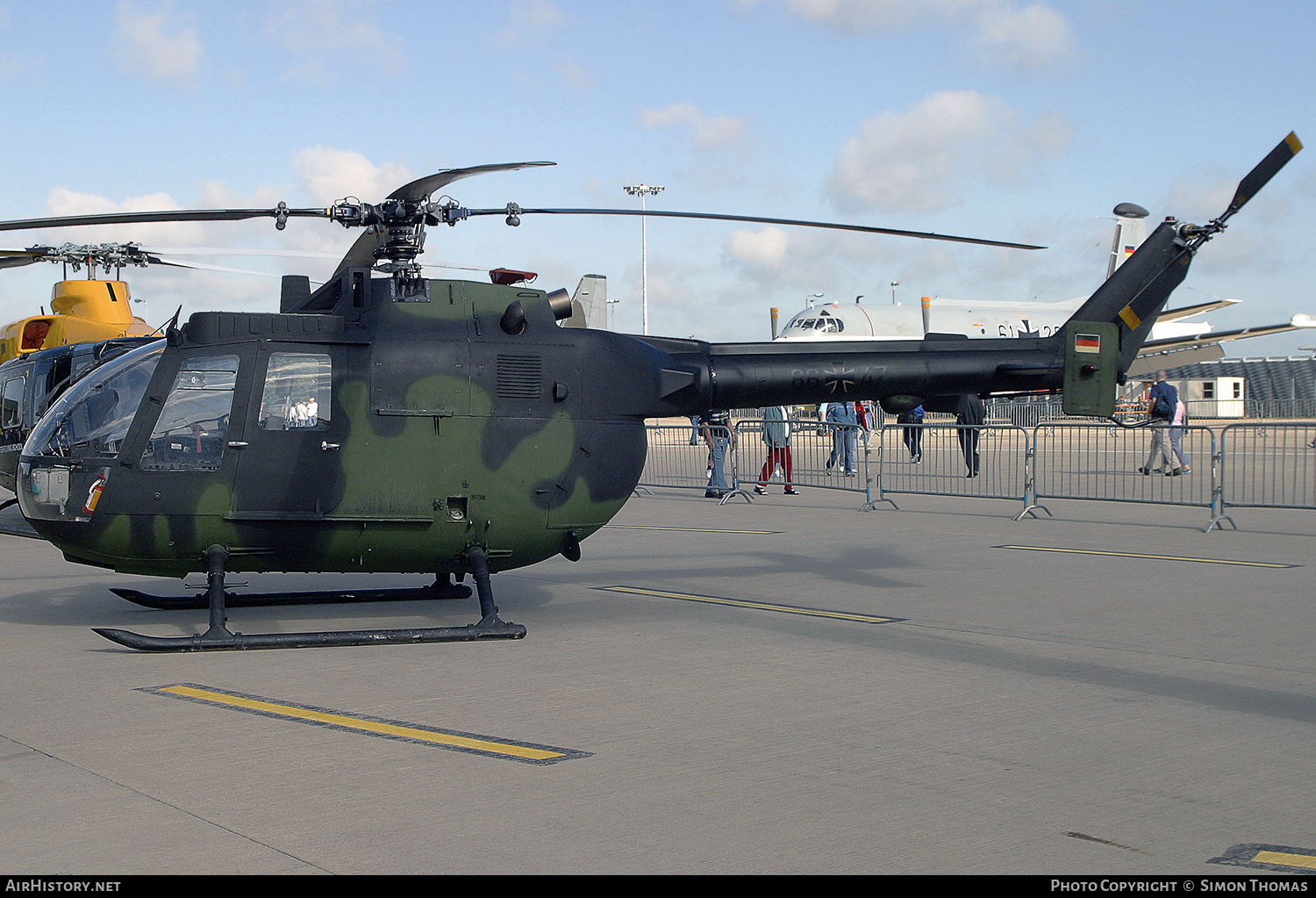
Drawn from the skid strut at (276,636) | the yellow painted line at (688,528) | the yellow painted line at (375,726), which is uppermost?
the yellow painted line at (688,528)

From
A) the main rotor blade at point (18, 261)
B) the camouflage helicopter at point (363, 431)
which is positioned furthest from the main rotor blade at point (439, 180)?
the main rotor blade at point (18, 261)

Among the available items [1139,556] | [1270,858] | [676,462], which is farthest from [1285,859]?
[676,462]

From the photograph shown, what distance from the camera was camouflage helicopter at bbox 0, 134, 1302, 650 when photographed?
783 centimetres

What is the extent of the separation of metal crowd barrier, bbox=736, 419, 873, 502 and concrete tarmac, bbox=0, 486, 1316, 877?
9609 millimetres

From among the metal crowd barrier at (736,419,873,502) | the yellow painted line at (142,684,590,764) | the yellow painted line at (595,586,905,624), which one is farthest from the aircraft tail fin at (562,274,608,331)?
the yellow painted line at (142,684,590,764)

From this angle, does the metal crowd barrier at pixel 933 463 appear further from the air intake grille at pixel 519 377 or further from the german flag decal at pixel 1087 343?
the air intake grille at pixel 519 377

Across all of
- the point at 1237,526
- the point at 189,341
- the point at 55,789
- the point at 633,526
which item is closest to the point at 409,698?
the point at 55,789

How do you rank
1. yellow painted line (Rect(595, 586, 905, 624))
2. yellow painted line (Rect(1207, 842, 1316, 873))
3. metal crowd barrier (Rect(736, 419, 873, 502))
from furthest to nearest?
metal crowd barrier (Rect(736, 419, 873, 502))
yellow painted line (Rect(595, 586, 905, 624))
yellow painted line (Rect(1207, 842, 1316, 873))

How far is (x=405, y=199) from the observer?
26.3 ft

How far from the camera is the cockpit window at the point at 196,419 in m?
7.87

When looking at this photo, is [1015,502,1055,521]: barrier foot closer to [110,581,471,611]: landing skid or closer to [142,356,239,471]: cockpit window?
[110,581,471,611]: landing skid

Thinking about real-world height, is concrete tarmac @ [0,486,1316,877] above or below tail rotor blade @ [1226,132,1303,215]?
below

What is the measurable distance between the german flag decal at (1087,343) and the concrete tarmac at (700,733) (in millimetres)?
1984
